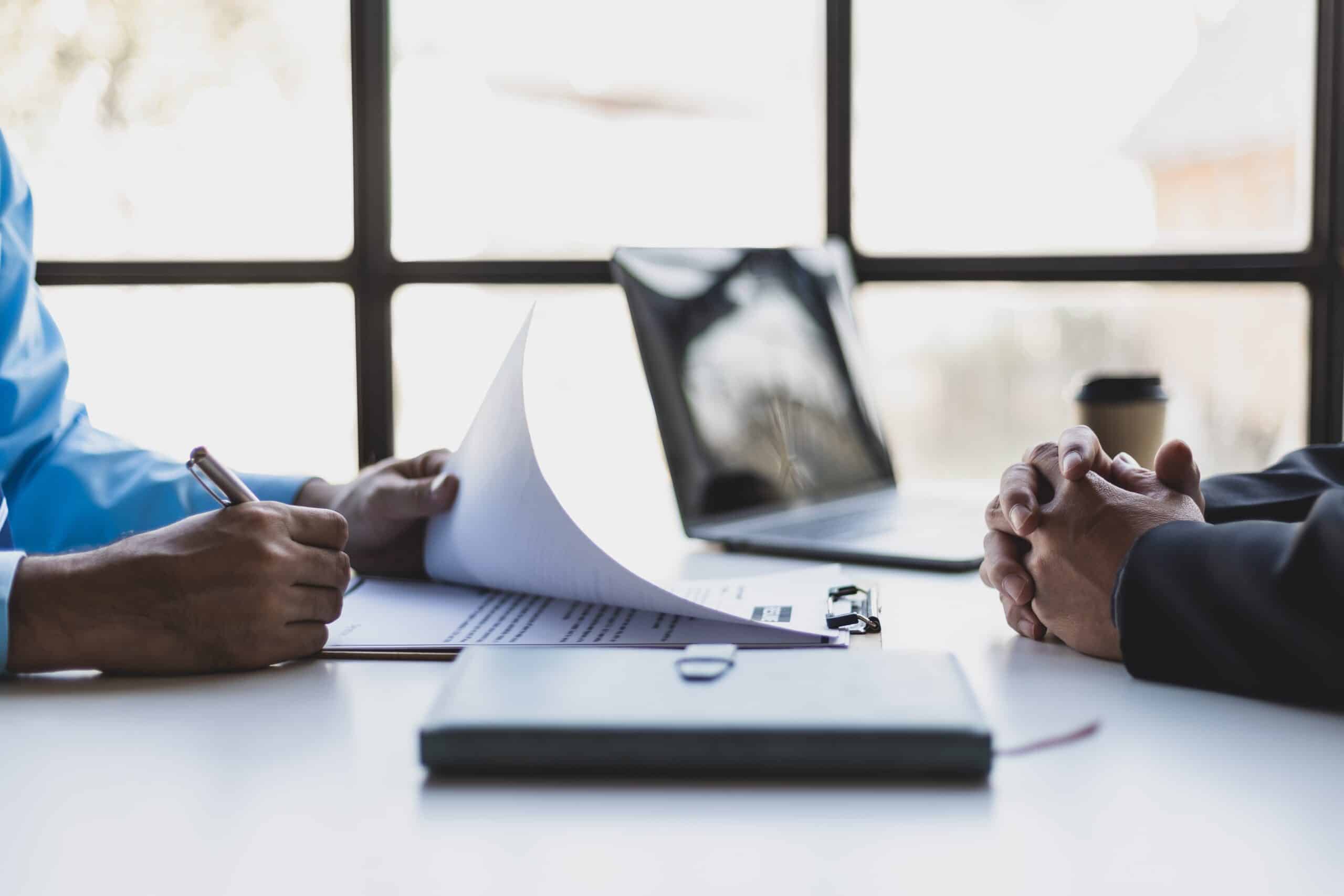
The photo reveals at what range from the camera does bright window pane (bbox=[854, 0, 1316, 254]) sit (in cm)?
154

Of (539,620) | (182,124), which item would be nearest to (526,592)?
(539,620)

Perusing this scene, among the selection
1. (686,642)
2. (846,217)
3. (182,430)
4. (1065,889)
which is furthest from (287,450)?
(1065,889)

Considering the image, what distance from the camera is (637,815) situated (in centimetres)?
45

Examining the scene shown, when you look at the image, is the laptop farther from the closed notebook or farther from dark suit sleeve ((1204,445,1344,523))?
the closed notebook

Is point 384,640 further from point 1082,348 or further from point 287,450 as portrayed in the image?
point 1082,348

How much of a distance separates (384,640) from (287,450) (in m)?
1.04

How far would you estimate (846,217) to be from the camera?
5.13 ft

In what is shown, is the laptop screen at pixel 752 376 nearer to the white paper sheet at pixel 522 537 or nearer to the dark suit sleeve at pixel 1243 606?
the white paper sheet at pixel 522 537

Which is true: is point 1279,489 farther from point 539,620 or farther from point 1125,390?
point 539,620

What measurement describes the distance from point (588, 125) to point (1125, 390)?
877mm

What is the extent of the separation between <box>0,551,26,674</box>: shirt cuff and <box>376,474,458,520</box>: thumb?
0.29 m

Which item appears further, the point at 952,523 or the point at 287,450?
the point at 287,450

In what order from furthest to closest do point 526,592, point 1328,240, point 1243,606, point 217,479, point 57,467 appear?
point 1328,240 → point 57,467 → point 526,592 → point 217,479 → point 1243,606

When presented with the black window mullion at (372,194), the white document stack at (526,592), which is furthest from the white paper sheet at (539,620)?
the black window mullion at (372,194)
